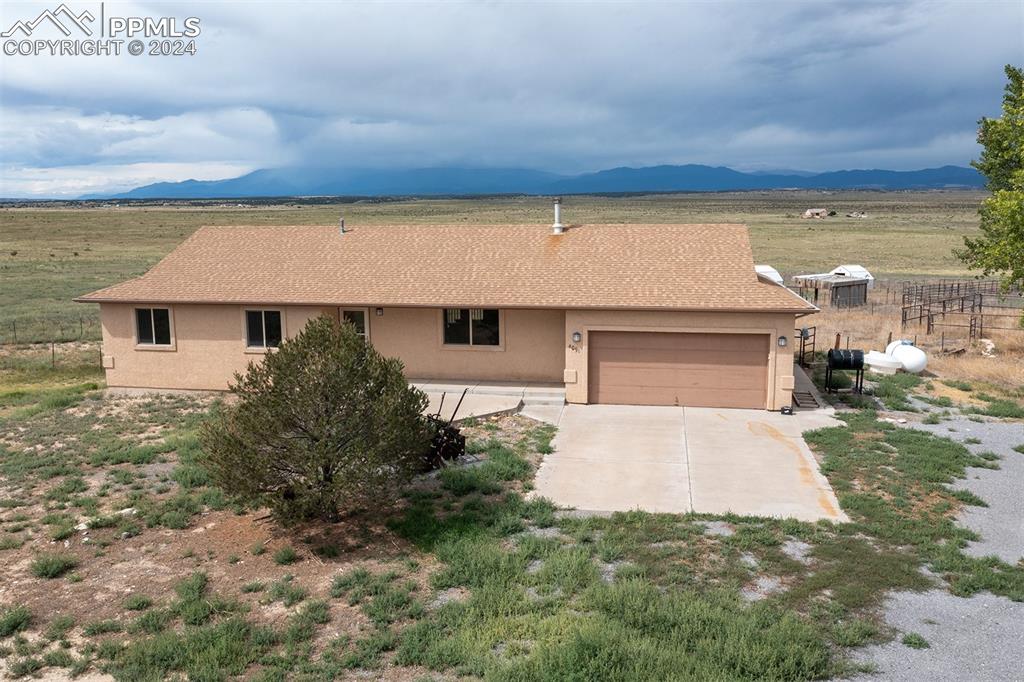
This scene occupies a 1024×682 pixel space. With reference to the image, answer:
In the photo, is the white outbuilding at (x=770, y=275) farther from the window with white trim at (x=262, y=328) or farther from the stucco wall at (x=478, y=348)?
the window with white trim at (x=262, y=328)

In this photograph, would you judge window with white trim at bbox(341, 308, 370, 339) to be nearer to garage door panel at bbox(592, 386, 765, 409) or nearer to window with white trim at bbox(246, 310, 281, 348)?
window with white trim at bbox(246, 310, 281, 348)

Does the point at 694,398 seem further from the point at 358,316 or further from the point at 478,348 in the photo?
the point at 358,316

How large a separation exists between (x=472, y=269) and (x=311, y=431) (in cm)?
1051

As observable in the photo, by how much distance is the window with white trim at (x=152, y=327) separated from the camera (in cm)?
2011

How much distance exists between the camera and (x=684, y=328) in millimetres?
17641

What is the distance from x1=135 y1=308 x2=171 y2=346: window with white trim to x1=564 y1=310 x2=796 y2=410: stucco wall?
10434mm

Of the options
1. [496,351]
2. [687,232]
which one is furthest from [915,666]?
[687,232]

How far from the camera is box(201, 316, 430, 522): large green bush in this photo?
9.92m

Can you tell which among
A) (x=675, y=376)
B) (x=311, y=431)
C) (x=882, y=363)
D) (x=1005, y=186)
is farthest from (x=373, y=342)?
(x=1005, y=186)

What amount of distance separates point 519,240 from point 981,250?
46.6 ft

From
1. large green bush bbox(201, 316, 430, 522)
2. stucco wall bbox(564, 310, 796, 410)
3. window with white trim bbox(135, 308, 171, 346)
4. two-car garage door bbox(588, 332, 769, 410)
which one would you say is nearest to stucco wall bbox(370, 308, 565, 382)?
stucco wall bbox(564, 310, 796, 410)

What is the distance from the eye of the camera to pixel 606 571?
961 cm

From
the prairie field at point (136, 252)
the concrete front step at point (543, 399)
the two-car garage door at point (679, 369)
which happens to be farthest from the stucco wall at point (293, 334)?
the prairie field at point (136, 252)

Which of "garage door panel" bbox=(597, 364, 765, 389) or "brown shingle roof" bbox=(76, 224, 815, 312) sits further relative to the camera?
"brown shingle roof" bbox=(76, 224, 815, 312)
